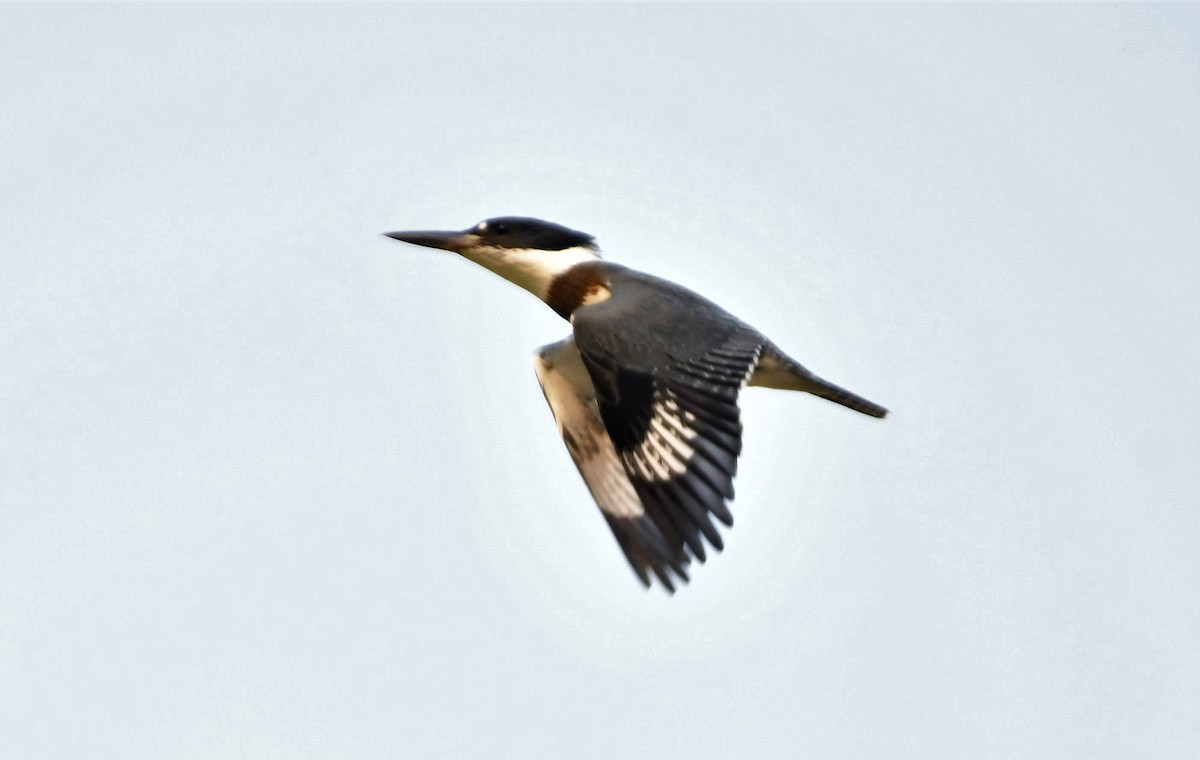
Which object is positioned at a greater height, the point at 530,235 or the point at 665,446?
the point at 530,235

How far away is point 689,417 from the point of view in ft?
22.2

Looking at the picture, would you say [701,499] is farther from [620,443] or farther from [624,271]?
[624,271]

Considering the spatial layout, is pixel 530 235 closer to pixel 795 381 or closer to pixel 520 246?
pixel 520 246

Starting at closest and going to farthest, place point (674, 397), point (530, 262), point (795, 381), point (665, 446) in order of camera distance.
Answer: point (665, 446)
point (674, 397)
point (795, 381)
point (530, 262)

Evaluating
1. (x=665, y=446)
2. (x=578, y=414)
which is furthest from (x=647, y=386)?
(x=578, y=414)

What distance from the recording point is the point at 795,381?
24.8 feet

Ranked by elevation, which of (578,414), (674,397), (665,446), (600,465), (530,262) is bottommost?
(665,446)

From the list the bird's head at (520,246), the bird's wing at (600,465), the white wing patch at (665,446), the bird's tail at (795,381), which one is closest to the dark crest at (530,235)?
the bird's head at (520,246)

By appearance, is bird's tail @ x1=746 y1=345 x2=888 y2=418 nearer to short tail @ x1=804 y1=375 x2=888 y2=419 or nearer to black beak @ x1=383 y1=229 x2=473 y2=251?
short tail @ x1=804 y1=375 x2=888 y2=419

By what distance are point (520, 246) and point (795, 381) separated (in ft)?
5.17

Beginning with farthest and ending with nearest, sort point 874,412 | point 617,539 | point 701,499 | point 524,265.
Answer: point 524,265 → point 874,412 → point 617,539 → point 701,499

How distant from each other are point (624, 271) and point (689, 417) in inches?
55.8

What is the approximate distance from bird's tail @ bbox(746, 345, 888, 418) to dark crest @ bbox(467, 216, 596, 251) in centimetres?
125

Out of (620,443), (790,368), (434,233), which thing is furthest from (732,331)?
(434,233)
